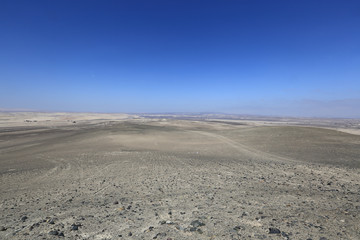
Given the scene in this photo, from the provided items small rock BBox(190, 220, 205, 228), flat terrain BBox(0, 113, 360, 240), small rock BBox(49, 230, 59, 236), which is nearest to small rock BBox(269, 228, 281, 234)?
flat terrain BBox(0, 113, 360, 240)

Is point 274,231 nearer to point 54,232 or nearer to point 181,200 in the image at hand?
point 181,200

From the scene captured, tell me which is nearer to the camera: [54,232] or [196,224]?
[54,232]

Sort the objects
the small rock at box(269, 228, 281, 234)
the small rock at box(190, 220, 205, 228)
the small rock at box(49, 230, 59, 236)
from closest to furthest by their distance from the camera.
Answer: the small rock at box(269, 228, 281, 234) < the small rock at box(49, 230, 59, 236) < the small rock at box(190, 220, 205, 228)

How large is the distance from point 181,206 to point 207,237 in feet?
6.22

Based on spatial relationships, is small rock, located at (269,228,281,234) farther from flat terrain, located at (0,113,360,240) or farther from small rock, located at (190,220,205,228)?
small rock, located at (190,220,205,228)

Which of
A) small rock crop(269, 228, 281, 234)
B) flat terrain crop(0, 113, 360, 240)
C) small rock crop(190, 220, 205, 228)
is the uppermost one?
small rock crop(269, 228, 281, 234)

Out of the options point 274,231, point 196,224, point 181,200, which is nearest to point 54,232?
point 196,224

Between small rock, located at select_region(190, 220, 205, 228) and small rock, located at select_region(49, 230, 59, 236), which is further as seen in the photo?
small rock, located at select_region(190, 220, 205, 228)

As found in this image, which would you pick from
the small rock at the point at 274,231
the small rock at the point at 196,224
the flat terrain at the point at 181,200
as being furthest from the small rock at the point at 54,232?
the small rock at the point at 274,231

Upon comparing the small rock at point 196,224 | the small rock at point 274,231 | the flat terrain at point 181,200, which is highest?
the small rock at point 274,231

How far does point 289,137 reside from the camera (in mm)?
22234

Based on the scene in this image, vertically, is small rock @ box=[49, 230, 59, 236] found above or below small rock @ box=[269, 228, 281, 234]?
below

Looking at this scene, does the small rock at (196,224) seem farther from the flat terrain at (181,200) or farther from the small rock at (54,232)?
the small rock at (54,232)

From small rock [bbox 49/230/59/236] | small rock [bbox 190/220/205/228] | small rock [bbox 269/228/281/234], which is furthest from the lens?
small rock [bbox 190/220/205/228]
